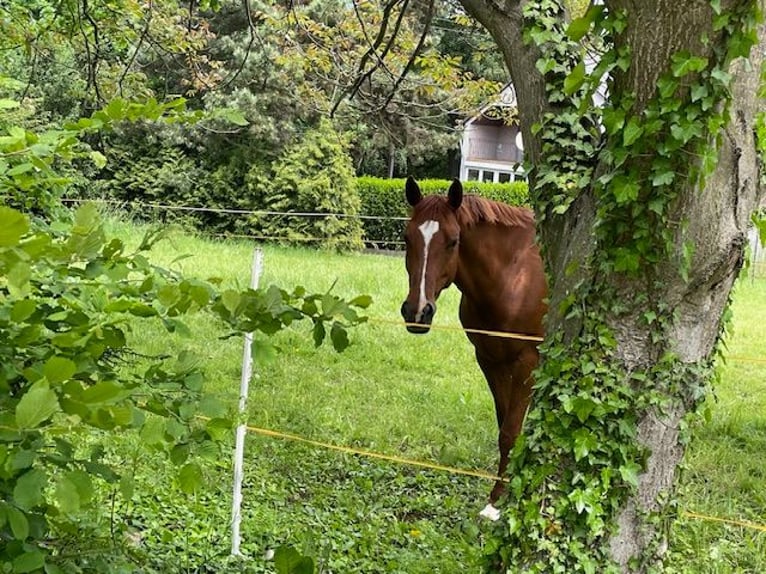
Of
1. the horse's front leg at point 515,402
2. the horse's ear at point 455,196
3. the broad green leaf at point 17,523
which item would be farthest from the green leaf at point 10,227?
the horse's front leg at point 515,402

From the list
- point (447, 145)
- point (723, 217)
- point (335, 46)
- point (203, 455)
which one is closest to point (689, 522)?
point (723, 217)

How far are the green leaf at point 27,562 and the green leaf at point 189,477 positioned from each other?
280 mm

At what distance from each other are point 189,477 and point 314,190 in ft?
44.2

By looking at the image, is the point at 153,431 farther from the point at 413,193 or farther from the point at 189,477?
the point at 413,193

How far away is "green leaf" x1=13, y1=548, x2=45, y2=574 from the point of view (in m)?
1.16

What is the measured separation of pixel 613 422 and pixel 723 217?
608mm

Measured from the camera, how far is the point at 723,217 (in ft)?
6.01

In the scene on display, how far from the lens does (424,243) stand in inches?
144

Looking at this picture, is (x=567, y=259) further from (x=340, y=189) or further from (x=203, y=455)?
(x=340, y=189)

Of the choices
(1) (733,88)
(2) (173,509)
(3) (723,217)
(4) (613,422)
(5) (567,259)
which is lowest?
(2) (173,509)

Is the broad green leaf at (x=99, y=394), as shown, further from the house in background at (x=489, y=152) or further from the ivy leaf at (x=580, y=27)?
the house in background at (x=489, y=152)

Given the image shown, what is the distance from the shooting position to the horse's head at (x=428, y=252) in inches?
144

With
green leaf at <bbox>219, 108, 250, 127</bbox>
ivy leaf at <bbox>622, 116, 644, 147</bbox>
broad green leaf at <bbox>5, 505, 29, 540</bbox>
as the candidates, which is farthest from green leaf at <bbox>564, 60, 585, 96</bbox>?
broad green leaf at <bbox>5, 505, 29, 540</bbox>

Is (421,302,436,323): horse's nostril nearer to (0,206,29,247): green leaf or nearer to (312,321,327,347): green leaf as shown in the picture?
(312,321,327,347): green leaf
